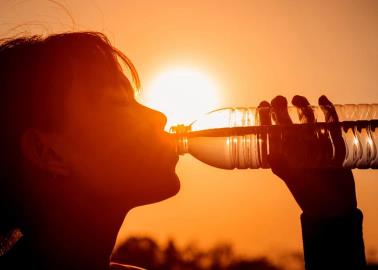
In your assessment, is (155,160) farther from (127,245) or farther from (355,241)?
(127,245)

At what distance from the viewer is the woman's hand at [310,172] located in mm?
1102

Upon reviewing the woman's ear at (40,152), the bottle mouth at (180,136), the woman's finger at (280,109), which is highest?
the woman's finger at (280,109)

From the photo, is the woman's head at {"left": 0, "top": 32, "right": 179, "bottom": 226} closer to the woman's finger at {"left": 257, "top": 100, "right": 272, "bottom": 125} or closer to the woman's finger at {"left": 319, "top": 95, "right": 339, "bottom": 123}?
the woman's finger at {"left": 257, "top": 100, "right": 272, "bottom": 125}

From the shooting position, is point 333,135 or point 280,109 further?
point 333,135

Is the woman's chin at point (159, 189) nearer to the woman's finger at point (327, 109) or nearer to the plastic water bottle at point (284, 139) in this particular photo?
the plastic water bottle at point (284, 139)

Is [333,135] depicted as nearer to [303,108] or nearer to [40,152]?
[303,108]

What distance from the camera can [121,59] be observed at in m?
1.41

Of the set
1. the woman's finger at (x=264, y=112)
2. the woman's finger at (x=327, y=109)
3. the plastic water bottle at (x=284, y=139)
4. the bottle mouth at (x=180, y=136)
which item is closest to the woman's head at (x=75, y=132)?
the bottle mouth at (x=180, y=136)

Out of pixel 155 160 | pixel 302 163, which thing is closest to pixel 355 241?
pixel 302 163

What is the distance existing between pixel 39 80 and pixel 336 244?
47.2 inches

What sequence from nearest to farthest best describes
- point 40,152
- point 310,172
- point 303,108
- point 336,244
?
1. point 40,152
2. point 336,244
3. point 310,172
4. point 303,108

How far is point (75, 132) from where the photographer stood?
90 centimetres

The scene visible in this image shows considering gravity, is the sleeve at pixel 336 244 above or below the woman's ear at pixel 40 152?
below

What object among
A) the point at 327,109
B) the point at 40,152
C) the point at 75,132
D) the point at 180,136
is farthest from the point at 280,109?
the point at 40,152
